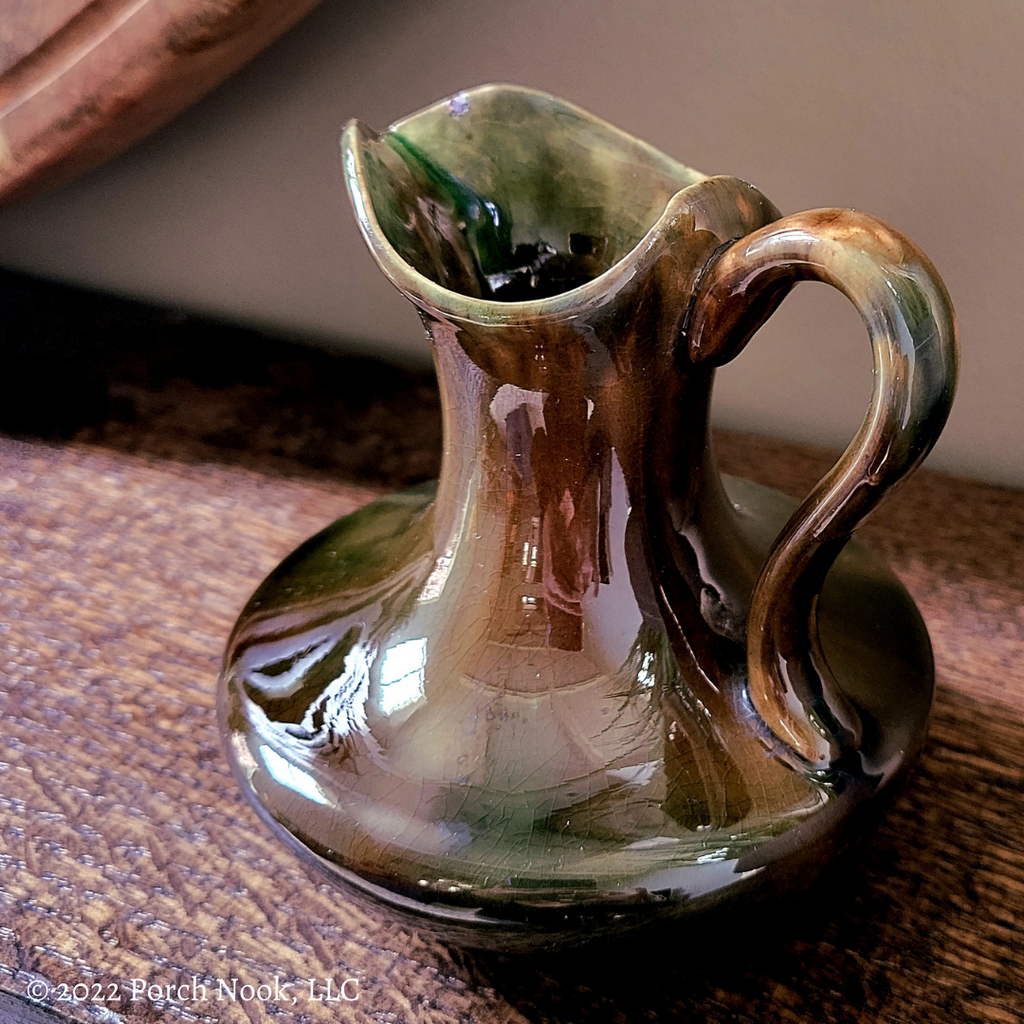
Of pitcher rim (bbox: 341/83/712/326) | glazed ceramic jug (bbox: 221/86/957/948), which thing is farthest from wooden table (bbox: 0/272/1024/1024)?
pitcher rim (bbox: 341/83/712/326)

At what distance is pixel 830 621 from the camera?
0.37 meters

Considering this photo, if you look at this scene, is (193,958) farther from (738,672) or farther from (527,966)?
(738,672)

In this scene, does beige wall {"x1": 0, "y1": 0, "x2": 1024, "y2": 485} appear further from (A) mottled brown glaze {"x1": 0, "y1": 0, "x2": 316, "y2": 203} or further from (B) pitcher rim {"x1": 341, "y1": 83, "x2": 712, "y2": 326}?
(B) pitcher rim {"x1": 341, "y1": 83, "x2": 712, "y2": 326}

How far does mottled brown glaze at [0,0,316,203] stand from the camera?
55 cm

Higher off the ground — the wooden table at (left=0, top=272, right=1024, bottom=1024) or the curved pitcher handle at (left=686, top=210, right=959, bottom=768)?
the curved pitcher handle at (left=686, top=210, right=959, bottom=768)

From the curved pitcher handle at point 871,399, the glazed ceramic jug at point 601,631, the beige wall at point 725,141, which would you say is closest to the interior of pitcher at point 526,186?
the glazed ceramic jug at point 601,631

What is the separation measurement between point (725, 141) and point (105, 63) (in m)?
0.37

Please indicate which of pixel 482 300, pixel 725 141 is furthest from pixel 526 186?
pixel 725 141

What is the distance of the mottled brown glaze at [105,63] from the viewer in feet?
1.79

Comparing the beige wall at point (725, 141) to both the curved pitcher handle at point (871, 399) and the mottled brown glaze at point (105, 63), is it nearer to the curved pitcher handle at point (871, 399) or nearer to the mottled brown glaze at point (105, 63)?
the mottled brown glaze at point (105, 63)

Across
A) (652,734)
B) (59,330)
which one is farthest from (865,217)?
(59,330)

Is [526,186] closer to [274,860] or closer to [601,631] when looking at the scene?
[601,631]

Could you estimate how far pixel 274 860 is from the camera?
401mm

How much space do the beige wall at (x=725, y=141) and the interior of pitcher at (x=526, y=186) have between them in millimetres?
221
